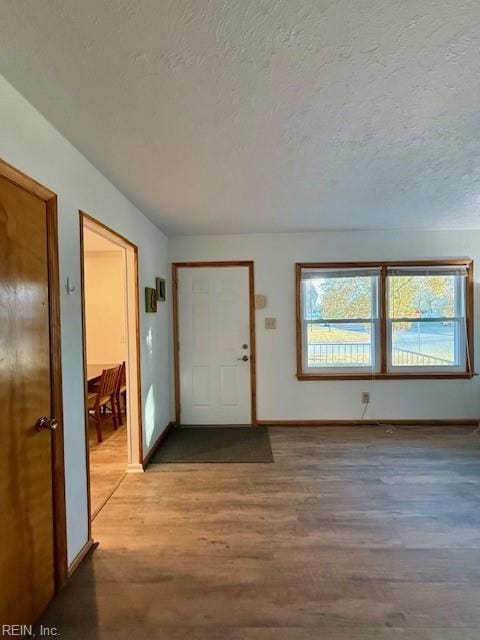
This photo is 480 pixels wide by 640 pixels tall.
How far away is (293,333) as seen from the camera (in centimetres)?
401

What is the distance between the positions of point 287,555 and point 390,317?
9.60 feet

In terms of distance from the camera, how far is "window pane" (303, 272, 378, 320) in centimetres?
399

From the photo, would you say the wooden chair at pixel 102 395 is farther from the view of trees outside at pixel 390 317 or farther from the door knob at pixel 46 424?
the view of trees outside at pixel 390 317

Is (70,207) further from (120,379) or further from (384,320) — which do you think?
(384,320)

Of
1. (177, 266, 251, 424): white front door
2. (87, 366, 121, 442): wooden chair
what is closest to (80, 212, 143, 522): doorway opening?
(87, 366, 121, 442): wooden chair

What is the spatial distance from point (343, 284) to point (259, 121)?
272 cm

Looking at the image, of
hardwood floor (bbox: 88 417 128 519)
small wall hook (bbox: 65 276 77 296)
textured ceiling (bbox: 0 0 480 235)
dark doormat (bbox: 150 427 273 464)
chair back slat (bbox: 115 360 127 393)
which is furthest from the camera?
chair back slat (bbox: 115 360 127 393)

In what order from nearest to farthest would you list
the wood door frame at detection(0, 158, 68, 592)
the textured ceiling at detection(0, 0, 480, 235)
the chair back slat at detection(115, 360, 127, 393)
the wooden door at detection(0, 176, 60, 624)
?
1. the textured ceiling at detection(0, 0, 480, 235)
2. the wooden door at detection(0, 176, 60, 624)
3. the wood door frame at detection(0, 158, 68, 592)
4. the chair back slat at detection(115, 360, 127, 393)

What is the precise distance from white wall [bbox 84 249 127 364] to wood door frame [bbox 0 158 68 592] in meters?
3.26

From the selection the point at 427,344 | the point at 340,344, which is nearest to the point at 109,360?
the point at 340,344

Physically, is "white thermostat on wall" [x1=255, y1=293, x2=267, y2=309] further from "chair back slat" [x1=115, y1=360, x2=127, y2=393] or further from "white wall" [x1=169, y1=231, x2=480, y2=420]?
"chair back slat" [x1=115, y1=360, x2=127, y2=393]

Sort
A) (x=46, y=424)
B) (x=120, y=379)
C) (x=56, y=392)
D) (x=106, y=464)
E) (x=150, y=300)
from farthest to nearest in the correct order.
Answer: (x=120, y=379)
(x=150, y=300)
(x=106, y=464)
(x=56, y=392)
(x=46, y=424)

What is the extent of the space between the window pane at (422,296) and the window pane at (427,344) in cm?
12

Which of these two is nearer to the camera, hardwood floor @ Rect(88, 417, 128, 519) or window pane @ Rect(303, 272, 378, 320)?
hardwood floor @ Rect(88, 417, 128, 519)
